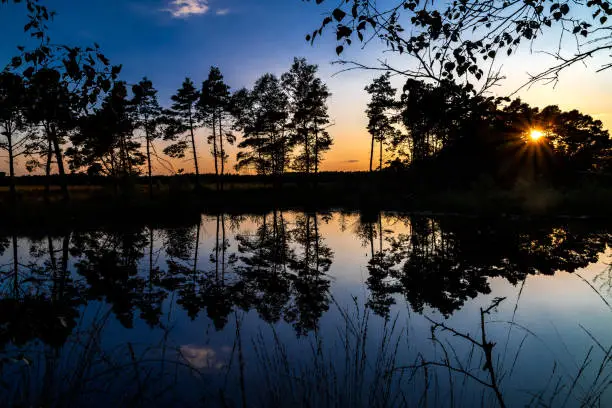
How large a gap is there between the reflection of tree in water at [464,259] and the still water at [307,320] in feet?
0.28

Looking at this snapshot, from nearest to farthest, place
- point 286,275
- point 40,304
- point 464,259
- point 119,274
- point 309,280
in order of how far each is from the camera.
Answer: point 40,304
point 309,280
point 119,274
point 286,275
point 464,259

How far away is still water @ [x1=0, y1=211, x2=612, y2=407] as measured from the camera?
462cm

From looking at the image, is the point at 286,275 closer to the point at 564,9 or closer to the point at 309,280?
the point at 309,280

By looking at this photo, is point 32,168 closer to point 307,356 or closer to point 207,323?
point 207,323

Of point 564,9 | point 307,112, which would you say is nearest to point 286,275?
point 564,9

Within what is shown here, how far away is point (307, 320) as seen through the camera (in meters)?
7.59

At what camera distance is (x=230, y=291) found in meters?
9.41

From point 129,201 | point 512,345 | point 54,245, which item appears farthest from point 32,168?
A: point 512,345

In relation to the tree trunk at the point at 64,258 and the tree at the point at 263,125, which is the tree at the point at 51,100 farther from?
the tree at the point at 263,125

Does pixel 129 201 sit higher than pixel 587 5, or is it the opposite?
pixel 587 5

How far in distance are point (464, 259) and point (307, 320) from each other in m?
8.03

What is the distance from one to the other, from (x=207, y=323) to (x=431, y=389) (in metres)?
4.48

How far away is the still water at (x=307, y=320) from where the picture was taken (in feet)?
15.2

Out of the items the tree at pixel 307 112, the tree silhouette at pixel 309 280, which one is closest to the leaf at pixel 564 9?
the tree silhouette at pixel 309 280
